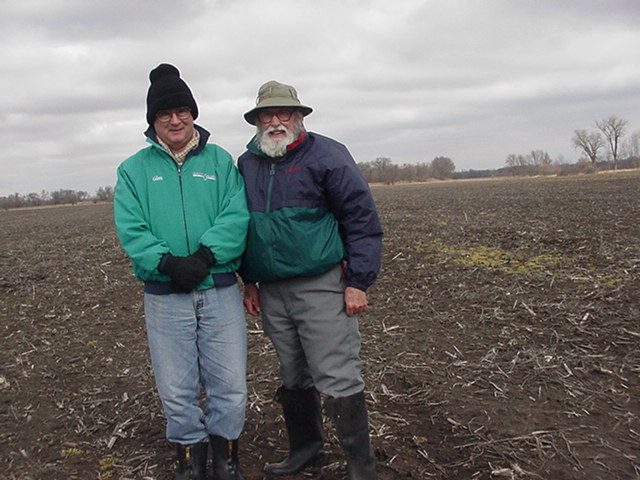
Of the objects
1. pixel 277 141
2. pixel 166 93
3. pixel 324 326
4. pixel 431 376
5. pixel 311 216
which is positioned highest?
pixel 166 93

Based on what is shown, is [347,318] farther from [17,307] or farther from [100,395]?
[17,307]

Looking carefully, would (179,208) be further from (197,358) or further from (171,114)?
(197,358)

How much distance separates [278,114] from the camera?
118 inches

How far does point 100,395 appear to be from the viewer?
4.70m

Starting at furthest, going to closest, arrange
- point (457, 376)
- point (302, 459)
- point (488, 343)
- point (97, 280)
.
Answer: point (97, 280)
point (488, 343)
point (457, 376)
point (302, 459)

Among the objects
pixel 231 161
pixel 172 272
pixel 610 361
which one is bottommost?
pixel 610 361

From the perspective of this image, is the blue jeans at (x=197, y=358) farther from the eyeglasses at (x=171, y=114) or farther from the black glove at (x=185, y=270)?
the eyeglasses at (x=171, y=114)

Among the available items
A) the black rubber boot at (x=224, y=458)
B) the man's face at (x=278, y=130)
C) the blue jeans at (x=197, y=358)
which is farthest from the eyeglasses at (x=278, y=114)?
the black rubber boot at (x=224, y=458)

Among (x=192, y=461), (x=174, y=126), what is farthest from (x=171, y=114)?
(x=192, y=461)

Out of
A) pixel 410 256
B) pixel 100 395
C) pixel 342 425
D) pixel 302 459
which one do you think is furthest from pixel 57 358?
pixel 410 256

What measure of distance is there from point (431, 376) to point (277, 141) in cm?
268

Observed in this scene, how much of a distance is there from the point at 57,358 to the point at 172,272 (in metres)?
3.69

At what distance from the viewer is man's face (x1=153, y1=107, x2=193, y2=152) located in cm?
298

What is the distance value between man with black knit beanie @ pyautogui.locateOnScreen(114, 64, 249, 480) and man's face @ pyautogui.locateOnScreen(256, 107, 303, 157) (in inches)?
Answer: 11.1
